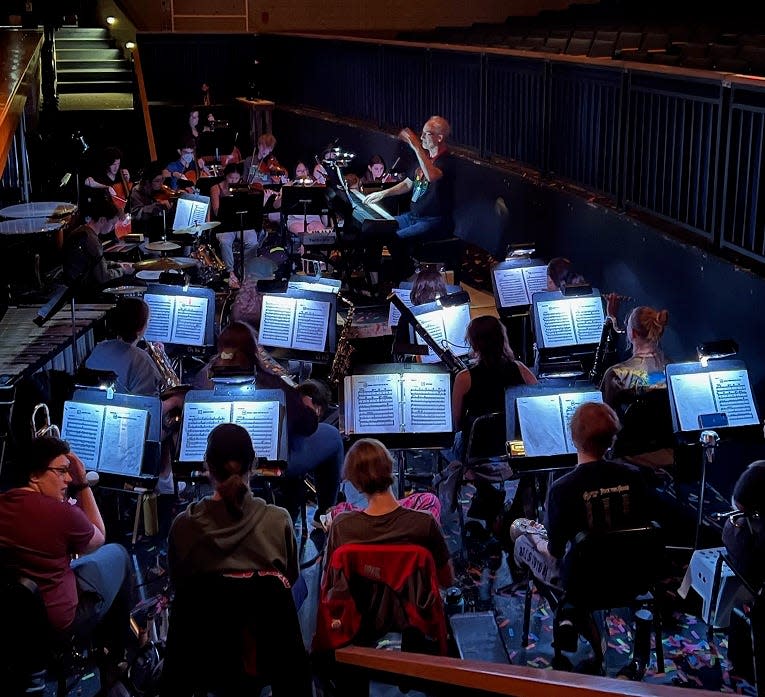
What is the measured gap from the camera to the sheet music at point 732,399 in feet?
19.8

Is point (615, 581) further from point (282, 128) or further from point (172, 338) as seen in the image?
point (282, 128)

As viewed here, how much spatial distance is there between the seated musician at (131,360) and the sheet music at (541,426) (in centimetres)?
223

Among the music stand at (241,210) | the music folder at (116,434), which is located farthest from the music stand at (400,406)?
the music stand at (241,210)

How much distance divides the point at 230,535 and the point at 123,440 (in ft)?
5.00

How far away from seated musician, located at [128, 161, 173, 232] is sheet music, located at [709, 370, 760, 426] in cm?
684

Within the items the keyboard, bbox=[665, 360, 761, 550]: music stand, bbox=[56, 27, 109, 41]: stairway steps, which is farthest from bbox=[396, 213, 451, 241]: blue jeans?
bbox=[56, 27, 109, 41]: stairway steps

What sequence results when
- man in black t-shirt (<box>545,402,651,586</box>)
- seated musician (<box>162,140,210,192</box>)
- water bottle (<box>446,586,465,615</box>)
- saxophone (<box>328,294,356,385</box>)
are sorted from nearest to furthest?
man in black t-shirt (<box>545,402,651,586</box>), water bottle (<box>446,586,465,615</box>), saxophone (<box>328,294,356,385</box>), seated musician (<box>162,140,210,192</box>)

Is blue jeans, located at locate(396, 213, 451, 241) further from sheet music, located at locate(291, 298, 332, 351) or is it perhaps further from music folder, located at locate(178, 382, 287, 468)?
music folder, located at locate(178, 382, 287, 468)

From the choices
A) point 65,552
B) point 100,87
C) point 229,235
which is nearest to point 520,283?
point 65,552

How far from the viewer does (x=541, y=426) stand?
5852 millimetres

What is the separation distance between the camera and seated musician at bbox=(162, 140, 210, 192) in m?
13.7

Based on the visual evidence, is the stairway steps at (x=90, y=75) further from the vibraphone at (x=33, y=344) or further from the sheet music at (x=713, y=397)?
the sheet music at (x=713, y=397)

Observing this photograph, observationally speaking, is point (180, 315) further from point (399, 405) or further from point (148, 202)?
point (148, 202)

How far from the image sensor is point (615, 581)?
16.1 ft
